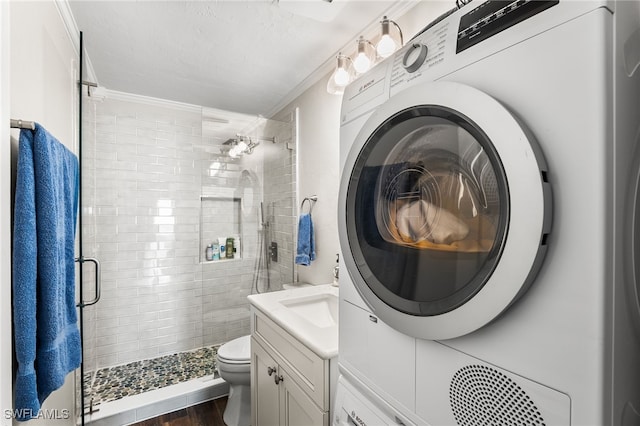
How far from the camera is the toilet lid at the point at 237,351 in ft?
6.32

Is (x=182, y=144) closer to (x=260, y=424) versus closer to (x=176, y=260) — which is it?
(x=176, y=260)

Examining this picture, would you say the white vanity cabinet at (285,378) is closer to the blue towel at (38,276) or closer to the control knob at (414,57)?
the blue towel at (38,276)

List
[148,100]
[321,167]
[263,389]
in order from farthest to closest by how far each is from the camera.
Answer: [148,100] < [321,167] < [263,389]

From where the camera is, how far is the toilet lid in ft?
6.32

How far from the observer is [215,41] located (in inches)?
69.0

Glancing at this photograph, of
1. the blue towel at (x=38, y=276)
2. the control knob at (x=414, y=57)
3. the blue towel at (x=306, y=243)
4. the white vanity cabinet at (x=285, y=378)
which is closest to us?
the control knob at (x=414, y=57)

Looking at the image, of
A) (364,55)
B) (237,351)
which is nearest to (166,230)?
(237,351)

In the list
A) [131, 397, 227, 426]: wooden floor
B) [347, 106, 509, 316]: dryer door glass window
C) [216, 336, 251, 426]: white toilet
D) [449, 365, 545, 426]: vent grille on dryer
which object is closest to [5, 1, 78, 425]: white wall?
[131, 397, 227, 426]: wooden floor

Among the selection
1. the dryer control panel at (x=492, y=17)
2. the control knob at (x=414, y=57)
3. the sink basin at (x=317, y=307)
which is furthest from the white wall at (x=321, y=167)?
the dryer control panel at (x=492, y=17)

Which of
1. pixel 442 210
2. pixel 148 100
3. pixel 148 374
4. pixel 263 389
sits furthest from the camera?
pixel 148 100

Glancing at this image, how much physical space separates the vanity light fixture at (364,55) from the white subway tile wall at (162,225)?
1.07 meters

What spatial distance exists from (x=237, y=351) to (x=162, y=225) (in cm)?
136

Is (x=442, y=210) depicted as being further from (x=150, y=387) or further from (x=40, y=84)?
(x=150, y=387)

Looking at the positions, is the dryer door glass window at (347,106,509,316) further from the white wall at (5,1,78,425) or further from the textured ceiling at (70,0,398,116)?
the textured ceiling at (70,0,398,116)
